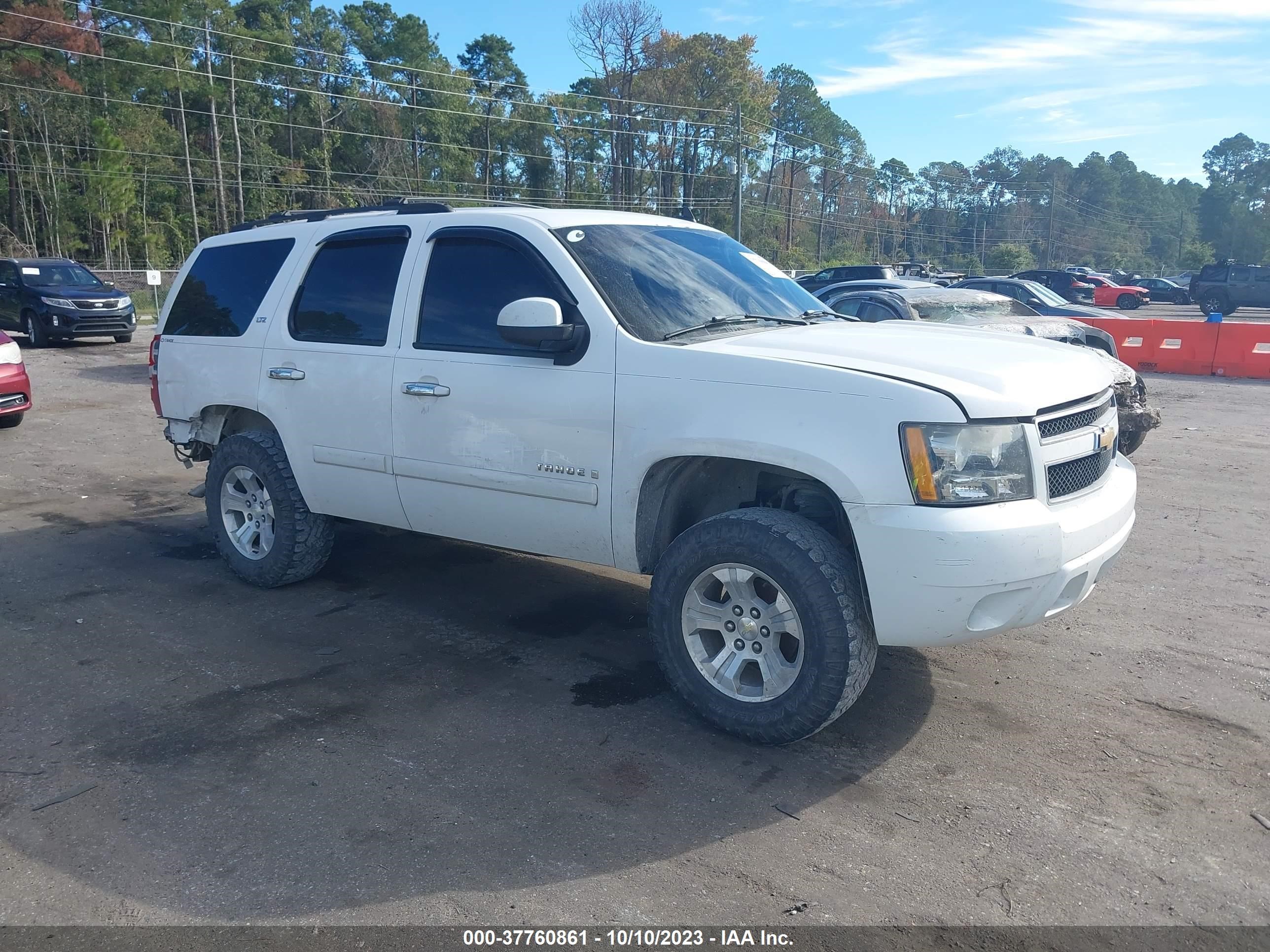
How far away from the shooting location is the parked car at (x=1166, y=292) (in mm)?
52406

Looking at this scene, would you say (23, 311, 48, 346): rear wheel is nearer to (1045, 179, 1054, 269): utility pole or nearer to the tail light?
the tail light

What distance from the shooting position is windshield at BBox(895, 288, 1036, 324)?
11.3 m

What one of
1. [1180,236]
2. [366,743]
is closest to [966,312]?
[366,743]

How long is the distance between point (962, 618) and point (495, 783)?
179cm

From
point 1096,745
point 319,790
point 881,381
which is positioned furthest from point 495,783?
point 1096,745

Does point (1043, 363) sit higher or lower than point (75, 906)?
higher

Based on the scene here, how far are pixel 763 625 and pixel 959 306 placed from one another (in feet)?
28.7

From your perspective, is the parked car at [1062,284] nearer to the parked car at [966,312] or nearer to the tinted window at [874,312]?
the parked car at [966,312]

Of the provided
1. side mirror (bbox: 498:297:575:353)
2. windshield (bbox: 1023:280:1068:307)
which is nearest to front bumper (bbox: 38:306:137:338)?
windshield (bbox: 1023:280:1068:307)

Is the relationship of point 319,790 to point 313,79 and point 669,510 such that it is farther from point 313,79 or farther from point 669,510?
point 313,79

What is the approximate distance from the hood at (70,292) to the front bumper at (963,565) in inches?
847

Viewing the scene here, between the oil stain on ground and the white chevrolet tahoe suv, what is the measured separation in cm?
43

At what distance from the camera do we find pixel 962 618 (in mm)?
3625

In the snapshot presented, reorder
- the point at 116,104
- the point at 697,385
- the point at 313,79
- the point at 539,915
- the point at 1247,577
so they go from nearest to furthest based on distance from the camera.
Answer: the point at 539,915
the point at 697,385
the point at 1247,577
the point at 116,104
the point at 313,79
